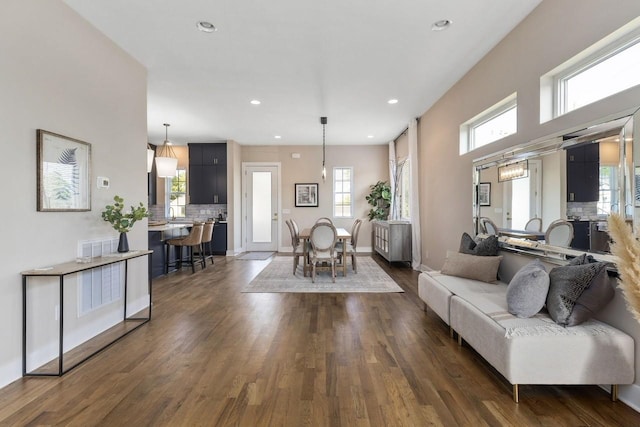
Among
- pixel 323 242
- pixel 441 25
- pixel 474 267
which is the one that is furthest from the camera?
pixel 323 242

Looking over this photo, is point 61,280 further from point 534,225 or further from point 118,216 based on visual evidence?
point 534,225

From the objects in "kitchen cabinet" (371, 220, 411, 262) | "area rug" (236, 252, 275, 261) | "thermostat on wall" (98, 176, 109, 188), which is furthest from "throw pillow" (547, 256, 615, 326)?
"area rug" (236, 252, 275, 261)

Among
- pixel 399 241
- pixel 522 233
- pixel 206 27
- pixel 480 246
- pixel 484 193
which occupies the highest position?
pixel 206 27

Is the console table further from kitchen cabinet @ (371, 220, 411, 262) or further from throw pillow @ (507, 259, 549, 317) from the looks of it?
kitchen cabinet @ (371, 220, 411, 262)

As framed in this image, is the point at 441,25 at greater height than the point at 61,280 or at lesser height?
greater

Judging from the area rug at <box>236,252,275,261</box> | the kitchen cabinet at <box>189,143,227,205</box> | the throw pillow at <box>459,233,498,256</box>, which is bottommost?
the area rug at <box>236,252,275,261</box>

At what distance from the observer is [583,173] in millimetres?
2152

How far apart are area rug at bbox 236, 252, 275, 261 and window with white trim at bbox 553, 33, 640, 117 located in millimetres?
5909

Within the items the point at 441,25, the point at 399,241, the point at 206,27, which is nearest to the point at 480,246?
the point at 441,25

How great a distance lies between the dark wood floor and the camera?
1.70 m

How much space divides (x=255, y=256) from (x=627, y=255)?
6.82 meters

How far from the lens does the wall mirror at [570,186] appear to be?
1.86 metres

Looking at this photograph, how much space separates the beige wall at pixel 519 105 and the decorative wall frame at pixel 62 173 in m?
3.89

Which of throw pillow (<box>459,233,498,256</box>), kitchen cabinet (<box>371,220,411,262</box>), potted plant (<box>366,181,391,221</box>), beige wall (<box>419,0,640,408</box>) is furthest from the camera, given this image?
potted plant (<box>366,181,391,221</box>)
